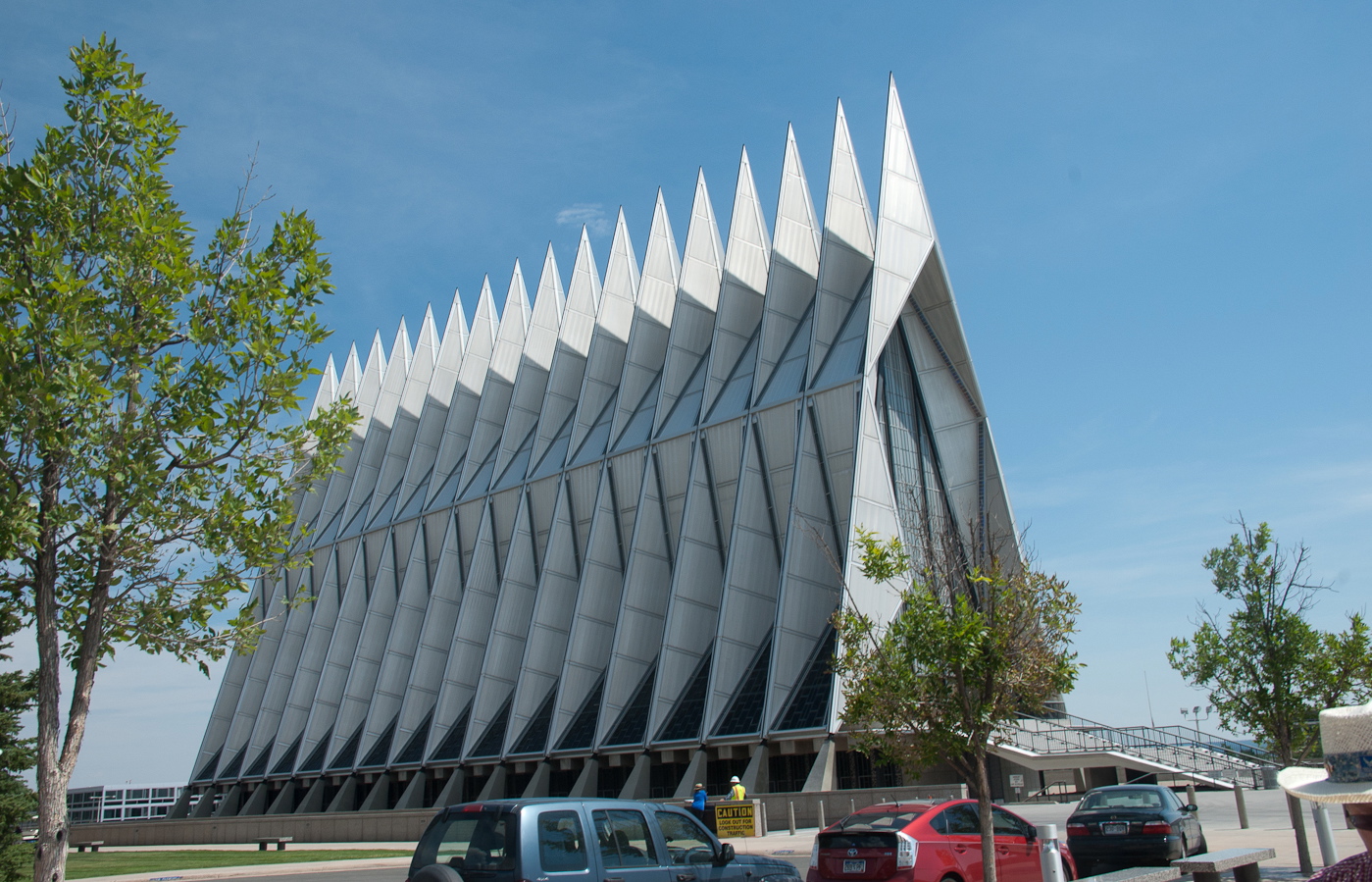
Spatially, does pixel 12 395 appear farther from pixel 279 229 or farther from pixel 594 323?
pixel 594 323

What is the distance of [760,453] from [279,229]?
2522cm

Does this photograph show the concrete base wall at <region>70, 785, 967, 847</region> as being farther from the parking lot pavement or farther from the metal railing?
the metal railing

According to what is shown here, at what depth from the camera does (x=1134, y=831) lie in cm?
1470

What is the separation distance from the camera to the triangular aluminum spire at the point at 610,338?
43.2m

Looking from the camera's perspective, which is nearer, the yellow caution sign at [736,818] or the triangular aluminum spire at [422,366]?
the yellow caution sign at [736,818]

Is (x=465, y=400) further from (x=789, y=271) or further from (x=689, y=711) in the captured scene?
(x=689, y=711)

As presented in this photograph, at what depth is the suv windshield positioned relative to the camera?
775 cm

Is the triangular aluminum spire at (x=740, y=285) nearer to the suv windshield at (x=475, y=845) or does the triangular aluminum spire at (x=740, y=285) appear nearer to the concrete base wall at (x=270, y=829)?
the concrete base wall at (x=270, y=829)

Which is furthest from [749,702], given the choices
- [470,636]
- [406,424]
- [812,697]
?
[406,424]

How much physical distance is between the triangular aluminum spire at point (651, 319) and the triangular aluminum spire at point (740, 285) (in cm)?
302

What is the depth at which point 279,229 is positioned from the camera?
1077 cm

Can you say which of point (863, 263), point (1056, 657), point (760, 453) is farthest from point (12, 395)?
point (863, 263)

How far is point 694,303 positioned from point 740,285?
7.66 ft

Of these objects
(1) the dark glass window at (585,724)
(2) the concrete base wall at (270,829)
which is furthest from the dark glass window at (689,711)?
(2) the concrete base wall at (270,829)
